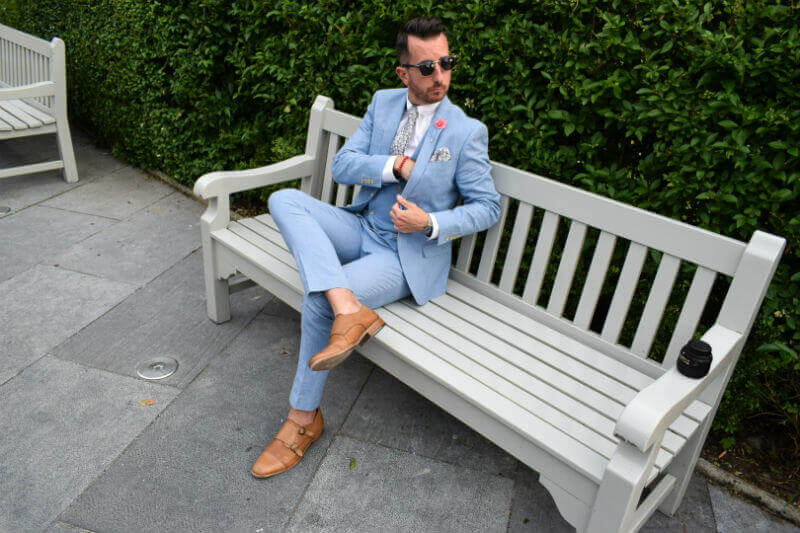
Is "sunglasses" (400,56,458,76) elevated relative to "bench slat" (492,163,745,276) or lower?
elevated

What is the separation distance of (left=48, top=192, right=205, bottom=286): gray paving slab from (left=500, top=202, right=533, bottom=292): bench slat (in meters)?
2.55

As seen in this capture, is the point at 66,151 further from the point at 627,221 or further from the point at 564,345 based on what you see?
the point at 627,221

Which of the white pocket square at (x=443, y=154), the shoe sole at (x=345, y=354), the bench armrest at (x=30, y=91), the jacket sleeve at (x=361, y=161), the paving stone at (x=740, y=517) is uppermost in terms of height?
the white pocket square at (x=443, y=154)

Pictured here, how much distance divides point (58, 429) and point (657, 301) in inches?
108

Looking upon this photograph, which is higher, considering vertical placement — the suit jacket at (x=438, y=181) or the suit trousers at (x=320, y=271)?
the suit jacket at (x=438, y=181)

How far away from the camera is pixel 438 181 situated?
9.17 ft

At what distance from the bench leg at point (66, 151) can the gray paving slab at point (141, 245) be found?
3.25 ft

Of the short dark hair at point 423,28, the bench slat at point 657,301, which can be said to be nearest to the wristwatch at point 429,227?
the short dark hair at point 423,28

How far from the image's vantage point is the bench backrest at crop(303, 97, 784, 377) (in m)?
2.25

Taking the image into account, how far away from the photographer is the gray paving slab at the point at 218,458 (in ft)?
8.18

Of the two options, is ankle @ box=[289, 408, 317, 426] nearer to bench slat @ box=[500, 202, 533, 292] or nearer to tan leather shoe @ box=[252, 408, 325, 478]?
tan leather shoe @ box=[252, 408, 325, 478]

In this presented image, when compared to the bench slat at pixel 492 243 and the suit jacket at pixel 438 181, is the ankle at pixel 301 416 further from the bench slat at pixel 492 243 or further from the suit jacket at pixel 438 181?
the bench slat at pixel 492 243

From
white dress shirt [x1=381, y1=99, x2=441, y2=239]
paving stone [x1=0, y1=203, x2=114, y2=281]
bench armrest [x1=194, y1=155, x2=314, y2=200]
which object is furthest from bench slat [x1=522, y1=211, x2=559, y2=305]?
paving stone [x1=0, y1=203, x2=114, y2=281]

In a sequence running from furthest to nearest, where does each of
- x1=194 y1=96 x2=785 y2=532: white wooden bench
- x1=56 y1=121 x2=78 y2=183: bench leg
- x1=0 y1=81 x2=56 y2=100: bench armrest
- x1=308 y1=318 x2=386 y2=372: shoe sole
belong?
x1=56 y1=121 x2=78 y2=183: bench leg
x1=0 y1=81 x2=56 y2=100: bench armrest
x1=308 y1=318 x2=386 y2=372: shoe sole
x1=194 y1=96 x2=785 y2=532: white wooden bench
